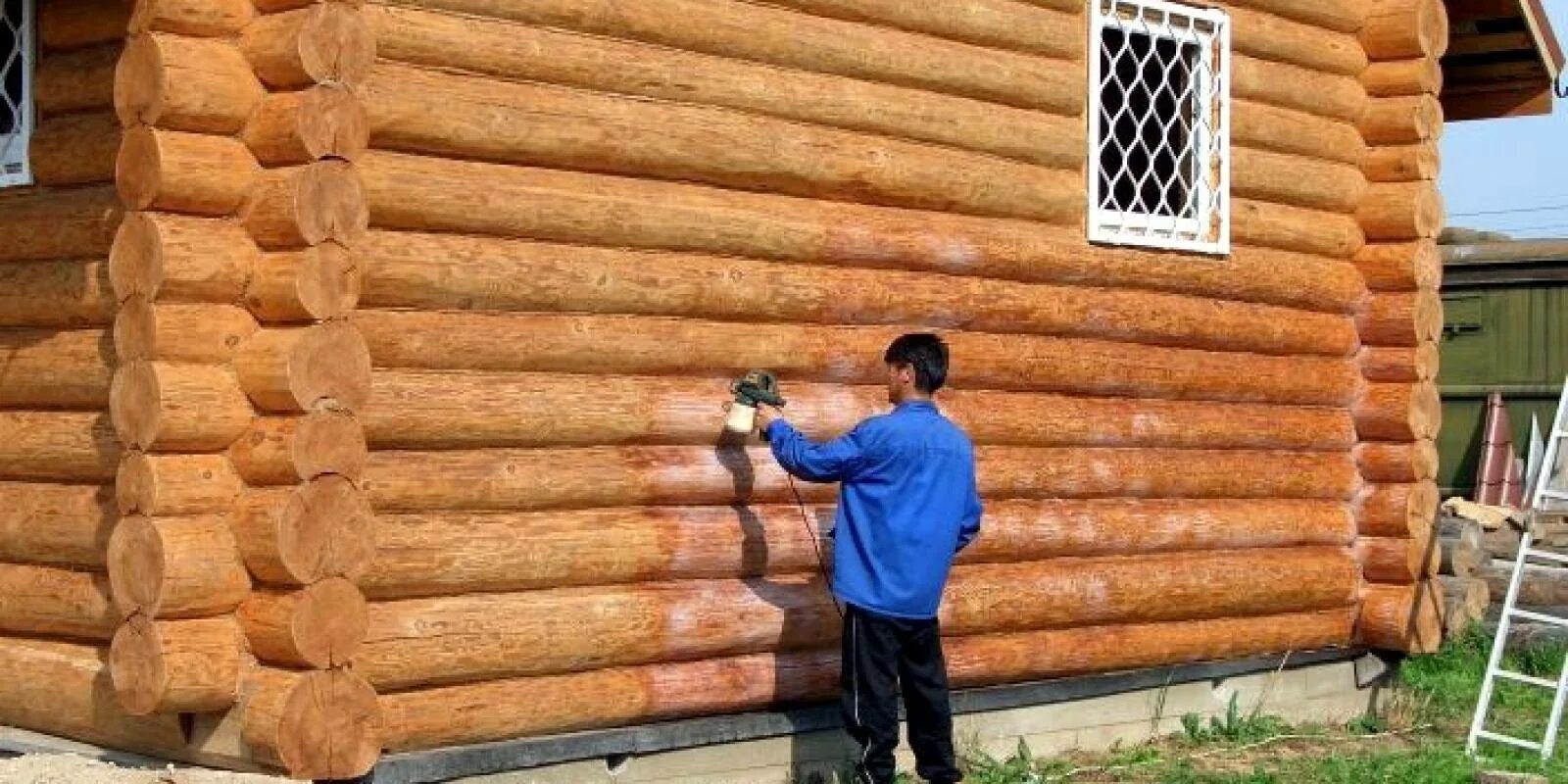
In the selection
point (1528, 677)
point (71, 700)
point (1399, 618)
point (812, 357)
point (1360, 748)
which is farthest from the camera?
point (1399, 618)

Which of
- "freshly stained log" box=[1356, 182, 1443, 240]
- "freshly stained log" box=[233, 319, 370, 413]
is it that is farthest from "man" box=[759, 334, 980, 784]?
"freshly stained log" box=[1356, 182, 1443, 240]

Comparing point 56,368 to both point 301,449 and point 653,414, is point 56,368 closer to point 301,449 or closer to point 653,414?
point 301,449

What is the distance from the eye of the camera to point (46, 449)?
833 centimetres

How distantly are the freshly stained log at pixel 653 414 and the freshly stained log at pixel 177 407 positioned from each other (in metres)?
0.47

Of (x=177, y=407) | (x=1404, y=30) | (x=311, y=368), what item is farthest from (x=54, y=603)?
(x=1404, y=30)

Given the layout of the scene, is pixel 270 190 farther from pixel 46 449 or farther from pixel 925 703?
pixel 925 703

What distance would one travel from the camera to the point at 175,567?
7.35m

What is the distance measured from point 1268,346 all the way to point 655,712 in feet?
15.1

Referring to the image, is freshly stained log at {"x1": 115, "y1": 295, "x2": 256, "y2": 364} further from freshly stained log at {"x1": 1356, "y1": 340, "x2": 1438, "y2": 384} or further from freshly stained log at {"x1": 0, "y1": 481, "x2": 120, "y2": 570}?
freshly stained log at {"x1": 1356, "y1": 340, "x2": 1438, "y2": 384}

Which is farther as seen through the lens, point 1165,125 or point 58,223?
point 1165,125

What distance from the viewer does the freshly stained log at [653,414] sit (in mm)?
7684

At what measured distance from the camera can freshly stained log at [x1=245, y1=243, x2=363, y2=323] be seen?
738 cm

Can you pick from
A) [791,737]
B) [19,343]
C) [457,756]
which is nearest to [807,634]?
[791,737]

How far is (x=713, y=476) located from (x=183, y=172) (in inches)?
93.7
